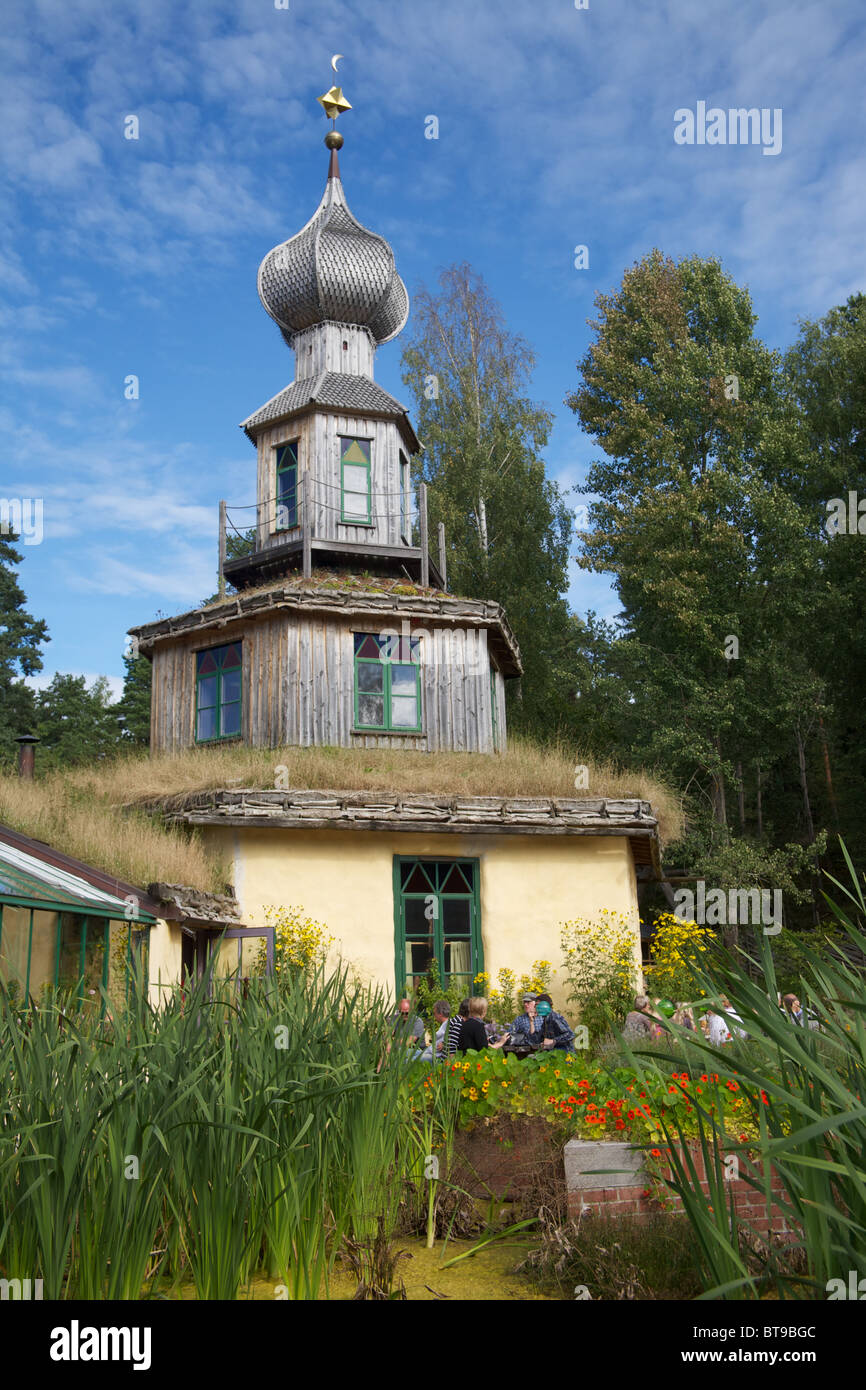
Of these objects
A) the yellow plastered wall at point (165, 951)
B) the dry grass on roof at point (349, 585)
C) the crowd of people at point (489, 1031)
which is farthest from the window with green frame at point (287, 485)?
the crowd of people at point (489, 1031)

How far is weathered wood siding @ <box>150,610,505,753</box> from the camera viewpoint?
19250mm

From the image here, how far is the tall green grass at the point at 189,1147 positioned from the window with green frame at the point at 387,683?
14310 millimetres

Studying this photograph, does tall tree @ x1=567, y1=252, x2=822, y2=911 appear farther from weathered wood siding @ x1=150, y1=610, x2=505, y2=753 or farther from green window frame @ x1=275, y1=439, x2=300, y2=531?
green window frame @ x1=275, y1=439, x2=300, y2=531

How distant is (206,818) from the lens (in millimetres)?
14414

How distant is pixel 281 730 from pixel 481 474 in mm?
15419

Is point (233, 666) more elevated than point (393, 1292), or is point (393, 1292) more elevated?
point (233, 666)

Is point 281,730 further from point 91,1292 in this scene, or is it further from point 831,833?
point 831,833

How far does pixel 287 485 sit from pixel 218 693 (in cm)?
556

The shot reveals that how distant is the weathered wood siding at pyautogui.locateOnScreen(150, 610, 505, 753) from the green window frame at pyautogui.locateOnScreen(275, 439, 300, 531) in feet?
12.4

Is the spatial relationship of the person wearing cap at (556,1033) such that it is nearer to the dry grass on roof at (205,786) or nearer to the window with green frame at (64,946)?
the window with green frame at (64,946)

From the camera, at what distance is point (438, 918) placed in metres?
15.6

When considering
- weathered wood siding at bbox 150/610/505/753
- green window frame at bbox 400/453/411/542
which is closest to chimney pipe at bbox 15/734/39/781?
weathered wood siding at bbox 150/610/505/753

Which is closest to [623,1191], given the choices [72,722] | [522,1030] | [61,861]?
[522,1030]
